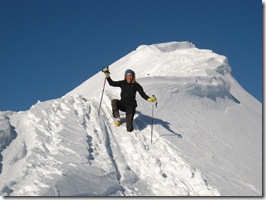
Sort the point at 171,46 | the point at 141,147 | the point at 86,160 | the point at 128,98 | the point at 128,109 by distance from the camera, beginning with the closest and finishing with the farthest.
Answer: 1. the point at 86,160
2. the point at 141,147
3. the point at 128,109
4. the point at 128,98
5. the point at 171,46

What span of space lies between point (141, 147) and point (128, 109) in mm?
1370

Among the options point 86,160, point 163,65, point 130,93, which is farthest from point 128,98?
point 163,65

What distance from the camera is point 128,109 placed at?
32.4 feet

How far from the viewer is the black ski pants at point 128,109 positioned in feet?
31.4

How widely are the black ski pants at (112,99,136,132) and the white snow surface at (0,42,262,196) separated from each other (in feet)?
0.68

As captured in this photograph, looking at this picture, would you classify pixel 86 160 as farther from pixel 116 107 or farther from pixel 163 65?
pixel 163 65

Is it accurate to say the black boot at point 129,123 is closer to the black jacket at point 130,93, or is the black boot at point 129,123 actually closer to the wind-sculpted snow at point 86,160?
the wind-sculpted snow at point 86,160

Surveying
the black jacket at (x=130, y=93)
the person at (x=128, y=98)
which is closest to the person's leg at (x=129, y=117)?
the person at (x=128, y=98)

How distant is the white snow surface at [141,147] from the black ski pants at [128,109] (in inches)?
8.1

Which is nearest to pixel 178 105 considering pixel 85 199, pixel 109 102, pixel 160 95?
pixel 160 95

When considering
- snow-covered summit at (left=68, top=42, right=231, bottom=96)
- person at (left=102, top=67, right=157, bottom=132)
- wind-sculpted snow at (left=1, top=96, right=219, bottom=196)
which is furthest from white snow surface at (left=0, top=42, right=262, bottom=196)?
snow-covered summit at (left=68, top=42, right=231, bottom=96)

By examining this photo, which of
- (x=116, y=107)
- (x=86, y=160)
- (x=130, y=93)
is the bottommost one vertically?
(x=86, y=160)

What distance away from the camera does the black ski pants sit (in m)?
9.56

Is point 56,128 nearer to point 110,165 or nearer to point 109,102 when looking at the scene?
point 110,165
